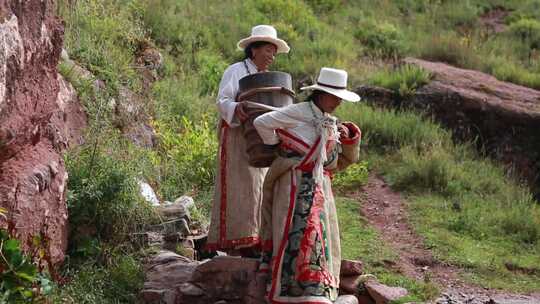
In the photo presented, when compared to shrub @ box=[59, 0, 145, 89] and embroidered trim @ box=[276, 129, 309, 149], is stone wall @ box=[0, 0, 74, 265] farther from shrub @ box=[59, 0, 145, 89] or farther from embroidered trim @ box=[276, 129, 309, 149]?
shrub @ box=[59, 0, 145, 89]

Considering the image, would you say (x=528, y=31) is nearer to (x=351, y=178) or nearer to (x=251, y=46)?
(x=351, y=178)

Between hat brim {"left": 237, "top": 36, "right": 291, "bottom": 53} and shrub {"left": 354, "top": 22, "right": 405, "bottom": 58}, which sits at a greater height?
hat brim {"left": 237, "top": 36, "right": 291, "bottom": 53}

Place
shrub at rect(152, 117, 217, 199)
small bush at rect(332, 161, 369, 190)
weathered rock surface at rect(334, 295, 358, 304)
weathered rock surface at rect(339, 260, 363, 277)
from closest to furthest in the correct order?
weathered rock surface at rect(334, 295, 358, 304), weathered rock surface at rect(339, 260, 363, 277), shrub at rect(152, 117, 217, 199), small bush at rect(332, 161, 369, 190)

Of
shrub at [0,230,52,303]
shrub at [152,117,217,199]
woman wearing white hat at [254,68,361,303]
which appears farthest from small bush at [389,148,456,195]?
shrub at [0,230,52,303]

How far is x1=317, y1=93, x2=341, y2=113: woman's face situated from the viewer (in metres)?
7.11

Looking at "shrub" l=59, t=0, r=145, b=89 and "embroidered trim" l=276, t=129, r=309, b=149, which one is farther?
"shrub" l=59, t=0, r=145, b=89

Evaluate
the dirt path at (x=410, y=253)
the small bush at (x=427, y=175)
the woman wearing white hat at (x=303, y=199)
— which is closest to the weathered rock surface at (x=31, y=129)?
the woman wearing white hat at (x=303, y=199)

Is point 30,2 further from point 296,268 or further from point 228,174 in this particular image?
point 296,268

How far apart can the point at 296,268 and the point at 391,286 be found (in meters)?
1.60

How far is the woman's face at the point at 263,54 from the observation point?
8023mm

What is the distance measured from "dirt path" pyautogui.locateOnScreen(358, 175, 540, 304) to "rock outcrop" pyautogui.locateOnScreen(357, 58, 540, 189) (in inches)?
78.7

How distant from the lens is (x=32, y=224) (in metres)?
7.26

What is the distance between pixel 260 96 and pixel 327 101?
625mm

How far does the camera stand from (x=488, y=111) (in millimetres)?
13477
